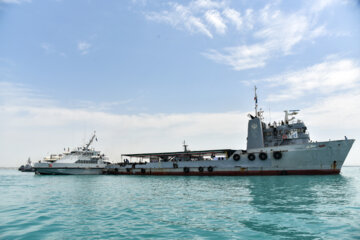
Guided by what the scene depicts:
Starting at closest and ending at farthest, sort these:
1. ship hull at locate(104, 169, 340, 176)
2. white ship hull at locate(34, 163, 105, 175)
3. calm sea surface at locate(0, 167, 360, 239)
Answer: calm sea surface at locate(0, 167, 360, 239) → ship hull at locate(104, 169, 340, 176) → white ship hull at locate(34, 163, 105, 175)

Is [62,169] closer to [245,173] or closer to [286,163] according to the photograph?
[245,173]

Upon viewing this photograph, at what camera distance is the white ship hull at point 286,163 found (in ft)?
111

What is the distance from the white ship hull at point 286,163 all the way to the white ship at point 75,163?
24.7 metres

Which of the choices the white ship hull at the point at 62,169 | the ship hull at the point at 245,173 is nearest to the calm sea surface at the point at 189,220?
the ship hull at the point at 245,173

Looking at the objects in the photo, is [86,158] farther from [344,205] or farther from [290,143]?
[344,205]

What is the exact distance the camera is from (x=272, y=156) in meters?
36.9

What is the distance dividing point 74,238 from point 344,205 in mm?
14861

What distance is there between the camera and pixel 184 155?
157ft

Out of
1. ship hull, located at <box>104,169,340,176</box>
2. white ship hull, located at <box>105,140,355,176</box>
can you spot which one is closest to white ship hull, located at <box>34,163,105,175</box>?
ship hull, located at <box>104,169,340,176</box>

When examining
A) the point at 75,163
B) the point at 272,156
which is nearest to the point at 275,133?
the point at 272,156

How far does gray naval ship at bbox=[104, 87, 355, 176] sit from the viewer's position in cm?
3400

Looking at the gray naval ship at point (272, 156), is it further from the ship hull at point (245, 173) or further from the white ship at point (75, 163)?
the white ship at point (75, 163)

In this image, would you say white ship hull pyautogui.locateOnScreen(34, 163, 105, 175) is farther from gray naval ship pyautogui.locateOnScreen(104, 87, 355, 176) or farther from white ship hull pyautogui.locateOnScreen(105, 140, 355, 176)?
white ship hull pyautogui.locateOnScreen(105, 140, 355, 176)

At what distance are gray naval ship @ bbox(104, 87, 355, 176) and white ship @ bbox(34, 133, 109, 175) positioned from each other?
1762cm
